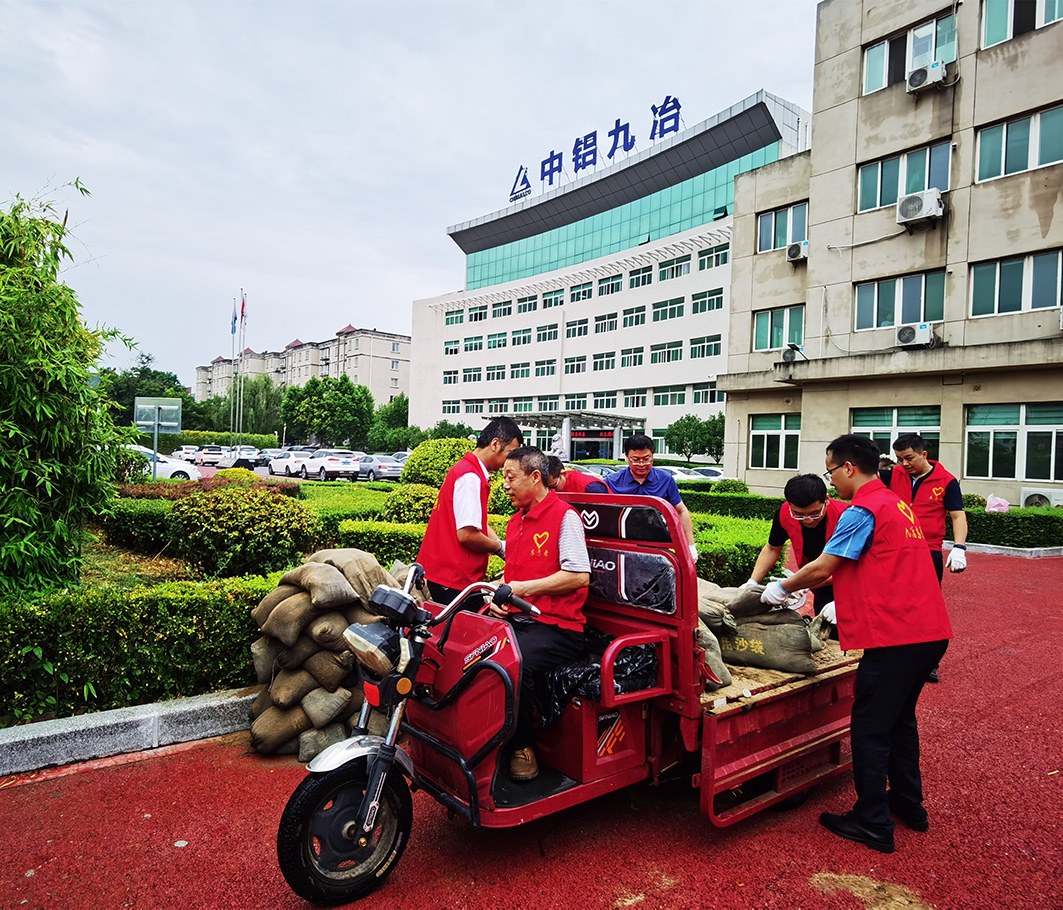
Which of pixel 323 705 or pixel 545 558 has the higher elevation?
pixel 545 558

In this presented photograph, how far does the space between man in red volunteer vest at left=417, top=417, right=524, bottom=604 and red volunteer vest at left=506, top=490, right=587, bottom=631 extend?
0.51 m

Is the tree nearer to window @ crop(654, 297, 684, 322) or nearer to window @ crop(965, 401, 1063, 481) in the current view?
window @ crop(965, 401, 1063, 481)

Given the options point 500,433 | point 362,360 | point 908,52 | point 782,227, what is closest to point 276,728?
point 500,433

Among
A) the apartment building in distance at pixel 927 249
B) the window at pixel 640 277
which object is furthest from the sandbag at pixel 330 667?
the window at pixel 640 277

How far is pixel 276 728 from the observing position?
4.08 metres

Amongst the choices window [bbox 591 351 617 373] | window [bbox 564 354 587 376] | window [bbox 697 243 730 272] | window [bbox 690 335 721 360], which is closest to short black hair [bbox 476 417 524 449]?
window [bbox 690 335 721 360]

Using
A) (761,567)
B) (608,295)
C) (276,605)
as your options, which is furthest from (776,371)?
→ (608,295)

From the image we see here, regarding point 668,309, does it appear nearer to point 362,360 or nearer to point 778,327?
point 778,327

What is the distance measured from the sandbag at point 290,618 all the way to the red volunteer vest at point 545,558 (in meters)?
1.44

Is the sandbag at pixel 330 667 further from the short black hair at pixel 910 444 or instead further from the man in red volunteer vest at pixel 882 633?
the short black hair at pixel 910 444

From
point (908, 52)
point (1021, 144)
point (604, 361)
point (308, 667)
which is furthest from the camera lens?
point (604, 361)

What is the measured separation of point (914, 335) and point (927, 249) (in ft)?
8.13

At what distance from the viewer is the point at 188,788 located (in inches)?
146

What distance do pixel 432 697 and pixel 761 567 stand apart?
8.32ft
